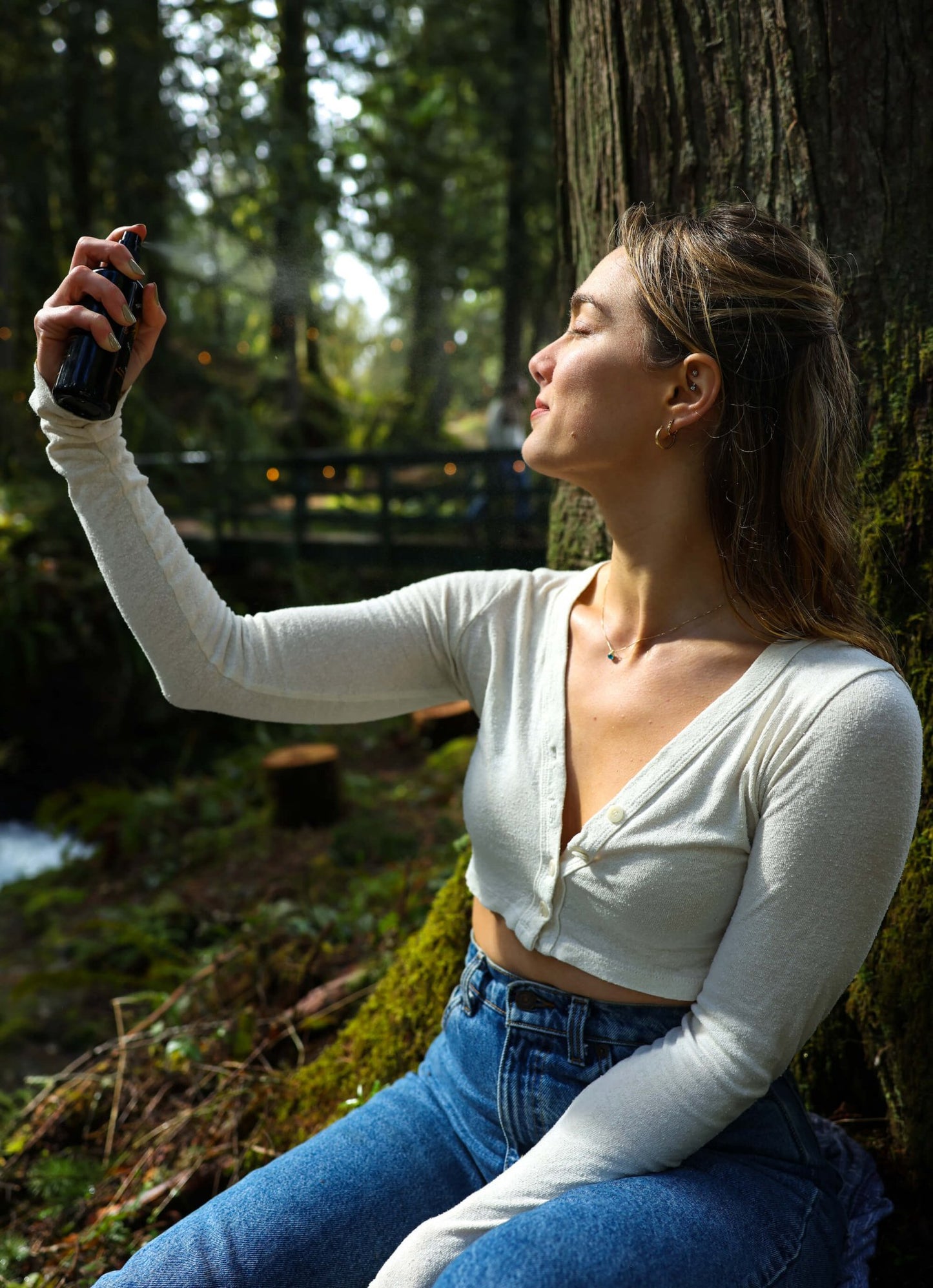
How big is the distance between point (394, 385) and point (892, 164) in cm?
1316

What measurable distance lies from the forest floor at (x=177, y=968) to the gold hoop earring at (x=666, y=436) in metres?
1.88

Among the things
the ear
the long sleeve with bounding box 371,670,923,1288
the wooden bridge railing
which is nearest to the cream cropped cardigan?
Answer: the long sleeve with bounding box 371,670,923,1288

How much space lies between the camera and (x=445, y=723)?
6.46 m

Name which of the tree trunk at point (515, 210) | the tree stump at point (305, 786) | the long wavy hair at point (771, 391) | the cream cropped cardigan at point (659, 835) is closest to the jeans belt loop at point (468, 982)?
the cream cropped cardigan at point (659, 835)

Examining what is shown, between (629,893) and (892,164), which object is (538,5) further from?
(629,893)

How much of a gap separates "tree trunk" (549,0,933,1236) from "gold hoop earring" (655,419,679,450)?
55cm

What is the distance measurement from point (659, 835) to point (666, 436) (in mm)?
616

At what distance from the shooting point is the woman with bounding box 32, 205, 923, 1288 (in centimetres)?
127

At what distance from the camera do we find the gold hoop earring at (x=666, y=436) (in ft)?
5.00

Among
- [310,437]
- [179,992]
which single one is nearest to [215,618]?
[179,992]

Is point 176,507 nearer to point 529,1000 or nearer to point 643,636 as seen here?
point 643,636

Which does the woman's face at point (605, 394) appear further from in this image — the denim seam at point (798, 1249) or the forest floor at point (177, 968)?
the forest floor at point (177, 968)

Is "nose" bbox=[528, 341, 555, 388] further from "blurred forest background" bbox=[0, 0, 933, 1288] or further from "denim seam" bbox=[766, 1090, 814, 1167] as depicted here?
"denim seam" bbox=[766, 1090, 814, 1167]

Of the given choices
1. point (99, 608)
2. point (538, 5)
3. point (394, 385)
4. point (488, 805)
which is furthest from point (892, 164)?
point (394, 385)
